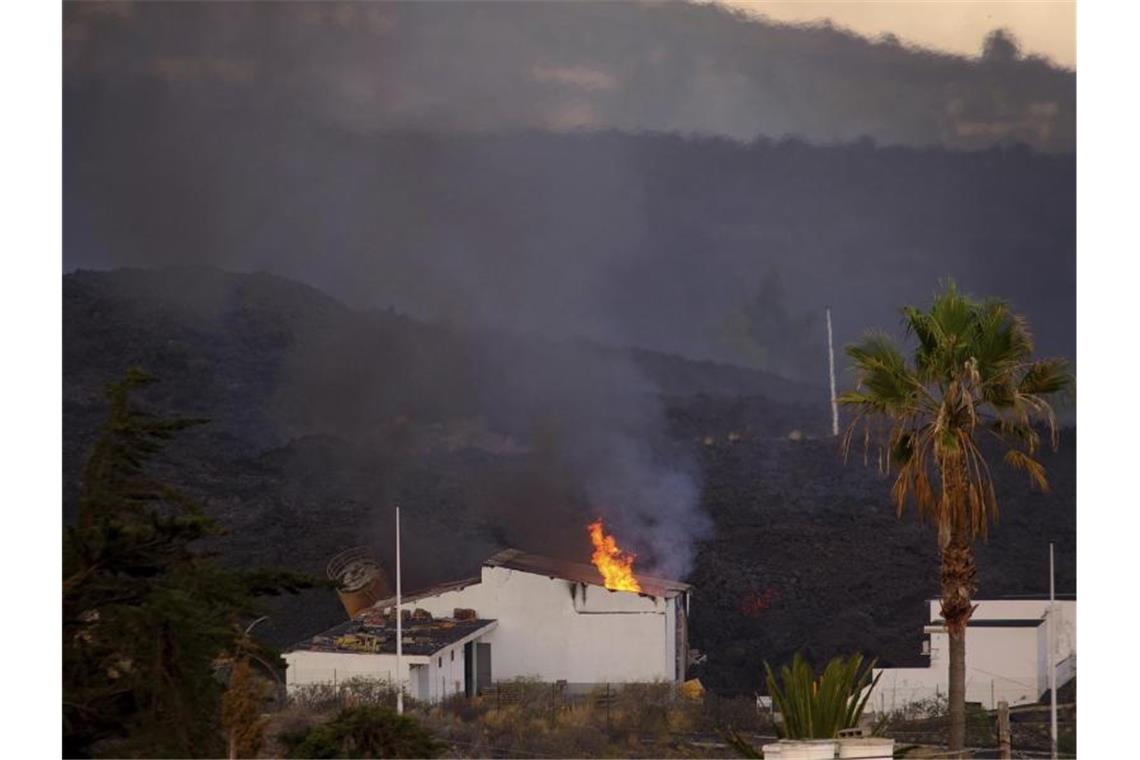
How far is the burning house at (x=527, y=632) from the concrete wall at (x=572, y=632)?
0.04ft

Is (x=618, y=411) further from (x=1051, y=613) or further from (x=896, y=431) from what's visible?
(x=896, y=431)

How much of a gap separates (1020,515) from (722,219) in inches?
257

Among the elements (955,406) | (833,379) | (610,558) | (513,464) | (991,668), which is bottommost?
(991,668)

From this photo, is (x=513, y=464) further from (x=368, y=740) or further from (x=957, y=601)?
(x=957, y=601)

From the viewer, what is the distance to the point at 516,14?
3009 centimetres

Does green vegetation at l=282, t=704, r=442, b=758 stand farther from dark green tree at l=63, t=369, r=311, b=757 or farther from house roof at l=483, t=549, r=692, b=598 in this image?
house roof at l=483, t=549, r=692, b=598

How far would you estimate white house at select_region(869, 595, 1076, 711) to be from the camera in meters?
28.5

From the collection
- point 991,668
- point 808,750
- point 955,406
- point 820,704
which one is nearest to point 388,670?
point 991,668

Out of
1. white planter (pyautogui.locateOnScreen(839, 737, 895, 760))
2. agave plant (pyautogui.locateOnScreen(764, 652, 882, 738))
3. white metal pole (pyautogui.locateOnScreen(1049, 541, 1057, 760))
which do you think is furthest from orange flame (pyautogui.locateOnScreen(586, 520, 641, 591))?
white planter (pyautogui.locateOnScreen(839, 737, 895, 760))

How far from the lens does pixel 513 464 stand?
3069cm

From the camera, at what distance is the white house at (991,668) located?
28.5m

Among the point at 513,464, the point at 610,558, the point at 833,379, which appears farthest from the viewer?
the point at 833,379

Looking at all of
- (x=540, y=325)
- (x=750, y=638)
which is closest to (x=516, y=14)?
(x=540, y=325)

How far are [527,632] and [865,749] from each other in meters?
10.8
